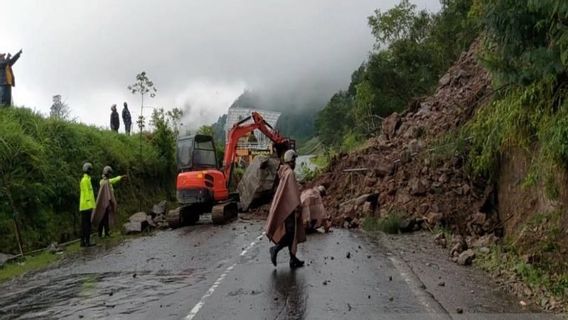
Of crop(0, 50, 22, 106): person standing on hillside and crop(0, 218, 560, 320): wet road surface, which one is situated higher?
crop(0, 50, 22, 106): person standing on hillside

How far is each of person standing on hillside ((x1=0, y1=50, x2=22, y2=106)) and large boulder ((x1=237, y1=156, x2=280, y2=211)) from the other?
924 centimetres

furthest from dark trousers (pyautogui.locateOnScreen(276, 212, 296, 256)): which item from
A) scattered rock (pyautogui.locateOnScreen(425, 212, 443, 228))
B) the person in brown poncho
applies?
scattered rock (pyautogui.locateOnScreen(425, 212, 443, 228))

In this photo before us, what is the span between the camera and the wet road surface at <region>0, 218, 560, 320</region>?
815cm

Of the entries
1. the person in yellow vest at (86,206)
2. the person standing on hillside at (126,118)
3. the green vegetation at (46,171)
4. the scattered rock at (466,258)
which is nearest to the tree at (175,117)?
the person standing on hillside at (126,118)

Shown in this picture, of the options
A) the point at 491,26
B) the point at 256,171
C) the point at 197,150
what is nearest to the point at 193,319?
the point at 491,26

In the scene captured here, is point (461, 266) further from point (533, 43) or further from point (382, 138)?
point (382, 138)

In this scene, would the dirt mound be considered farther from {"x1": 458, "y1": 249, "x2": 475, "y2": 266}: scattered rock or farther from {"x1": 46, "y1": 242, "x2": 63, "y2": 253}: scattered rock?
{"x1": 46, "y1": 242, "x2": 63, "y2": 253}: scattered rock

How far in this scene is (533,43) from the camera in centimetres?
1029

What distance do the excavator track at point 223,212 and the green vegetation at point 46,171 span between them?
449 cm

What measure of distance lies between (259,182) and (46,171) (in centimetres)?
855

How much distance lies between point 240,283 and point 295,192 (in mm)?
2169

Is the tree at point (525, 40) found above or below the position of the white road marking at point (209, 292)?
above

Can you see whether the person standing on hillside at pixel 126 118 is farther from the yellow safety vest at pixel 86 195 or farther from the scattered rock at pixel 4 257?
the scattered rock at pixel 4 257

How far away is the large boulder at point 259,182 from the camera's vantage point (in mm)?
24453
